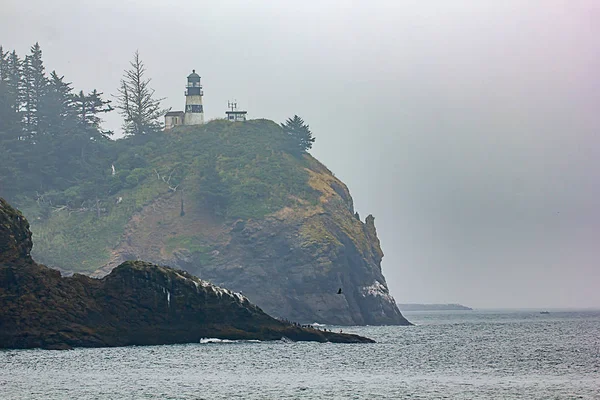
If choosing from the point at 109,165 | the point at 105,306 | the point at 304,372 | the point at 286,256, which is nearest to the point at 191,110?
the point at 109,165

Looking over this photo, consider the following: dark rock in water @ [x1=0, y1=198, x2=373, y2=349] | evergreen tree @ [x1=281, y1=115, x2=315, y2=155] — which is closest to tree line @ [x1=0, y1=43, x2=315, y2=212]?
evergreen tree @ [x1=281, y1=115, x2=315, y2=155]

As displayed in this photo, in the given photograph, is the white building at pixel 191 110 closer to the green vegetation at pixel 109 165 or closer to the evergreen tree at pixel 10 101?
the green vegetation at pixel 109 165

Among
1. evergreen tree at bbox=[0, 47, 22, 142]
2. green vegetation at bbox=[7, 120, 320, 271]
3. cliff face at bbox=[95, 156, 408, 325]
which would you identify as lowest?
cliff face at bbox=[95, 156, 408, 325]

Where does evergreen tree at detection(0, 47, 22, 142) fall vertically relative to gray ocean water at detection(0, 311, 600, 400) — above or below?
above

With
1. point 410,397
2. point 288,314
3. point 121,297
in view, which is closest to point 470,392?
point 410,397

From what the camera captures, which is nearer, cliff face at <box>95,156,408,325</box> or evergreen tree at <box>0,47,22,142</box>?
cliff face at <box>95,156,408,325</box>

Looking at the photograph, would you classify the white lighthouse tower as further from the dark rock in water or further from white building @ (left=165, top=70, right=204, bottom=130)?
the dark rock in water

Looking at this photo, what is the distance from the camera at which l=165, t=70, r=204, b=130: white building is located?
18138 centimetres

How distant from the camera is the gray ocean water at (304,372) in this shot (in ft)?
175

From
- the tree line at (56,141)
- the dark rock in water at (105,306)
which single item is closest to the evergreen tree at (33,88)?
the tree line at (56,141)

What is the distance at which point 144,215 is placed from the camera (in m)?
161

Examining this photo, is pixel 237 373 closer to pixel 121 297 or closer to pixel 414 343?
pixel 121 297

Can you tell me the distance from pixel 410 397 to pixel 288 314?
3618 inches

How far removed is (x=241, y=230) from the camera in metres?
154
